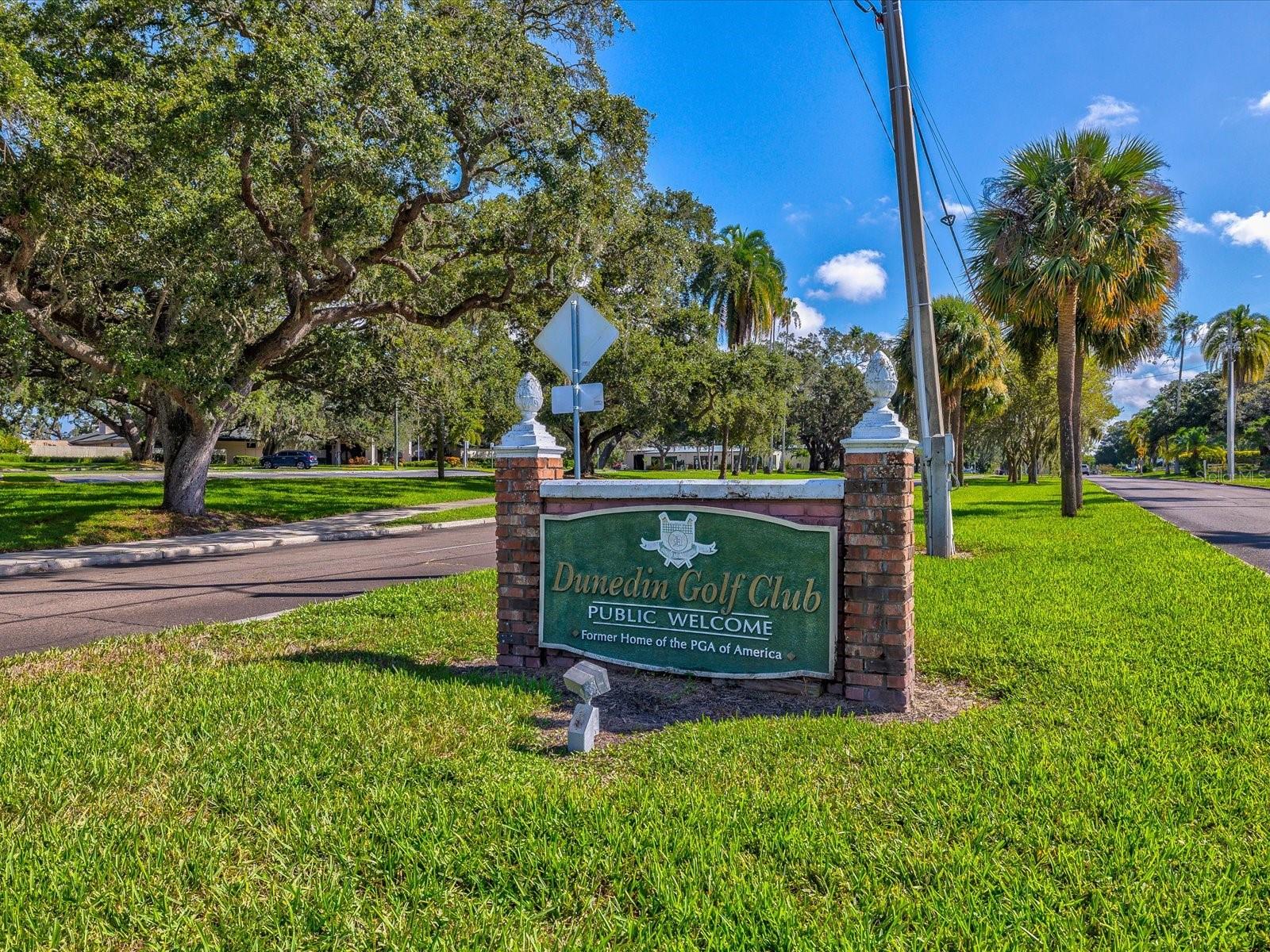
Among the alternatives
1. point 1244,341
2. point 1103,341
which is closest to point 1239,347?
point 1244,341

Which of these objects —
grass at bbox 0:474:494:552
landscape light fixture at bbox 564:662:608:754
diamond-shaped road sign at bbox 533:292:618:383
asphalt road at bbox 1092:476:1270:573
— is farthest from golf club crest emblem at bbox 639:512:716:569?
grass at bbox 0:474:494:552

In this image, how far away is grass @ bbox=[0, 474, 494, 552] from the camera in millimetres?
14047

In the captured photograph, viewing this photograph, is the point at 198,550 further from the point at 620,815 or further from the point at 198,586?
the point at 620,815

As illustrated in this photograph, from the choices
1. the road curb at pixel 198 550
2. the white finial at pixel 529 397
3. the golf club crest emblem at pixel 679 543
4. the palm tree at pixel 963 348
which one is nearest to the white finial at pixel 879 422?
the golf club crest emblem at pixel 679 543

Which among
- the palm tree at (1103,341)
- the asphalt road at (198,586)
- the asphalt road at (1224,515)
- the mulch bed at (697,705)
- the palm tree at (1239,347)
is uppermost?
the palm tree at (1239,347)

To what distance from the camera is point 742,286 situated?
144 ft

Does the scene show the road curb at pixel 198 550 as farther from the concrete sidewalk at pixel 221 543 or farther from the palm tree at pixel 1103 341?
the palm tree at pixel 1103 341

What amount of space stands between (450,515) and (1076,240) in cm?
1581

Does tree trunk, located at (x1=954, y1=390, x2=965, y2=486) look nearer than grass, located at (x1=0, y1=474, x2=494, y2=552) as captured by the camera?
No

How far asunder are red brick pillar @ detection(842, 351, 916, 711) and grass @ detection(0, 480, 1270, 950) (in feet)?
1.37

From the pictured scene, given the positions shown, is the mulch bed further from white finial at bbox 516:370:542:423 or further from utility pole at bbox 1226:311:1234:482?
utility pole at bbox 1226:311:1234:482

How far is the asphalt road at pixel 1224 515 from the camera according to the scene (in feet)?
40.7

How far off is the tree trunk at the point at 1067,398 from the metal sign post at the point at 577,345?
13693mm

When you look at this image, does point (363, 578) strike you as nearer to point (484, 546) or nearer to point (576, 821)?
point (484, 546)
